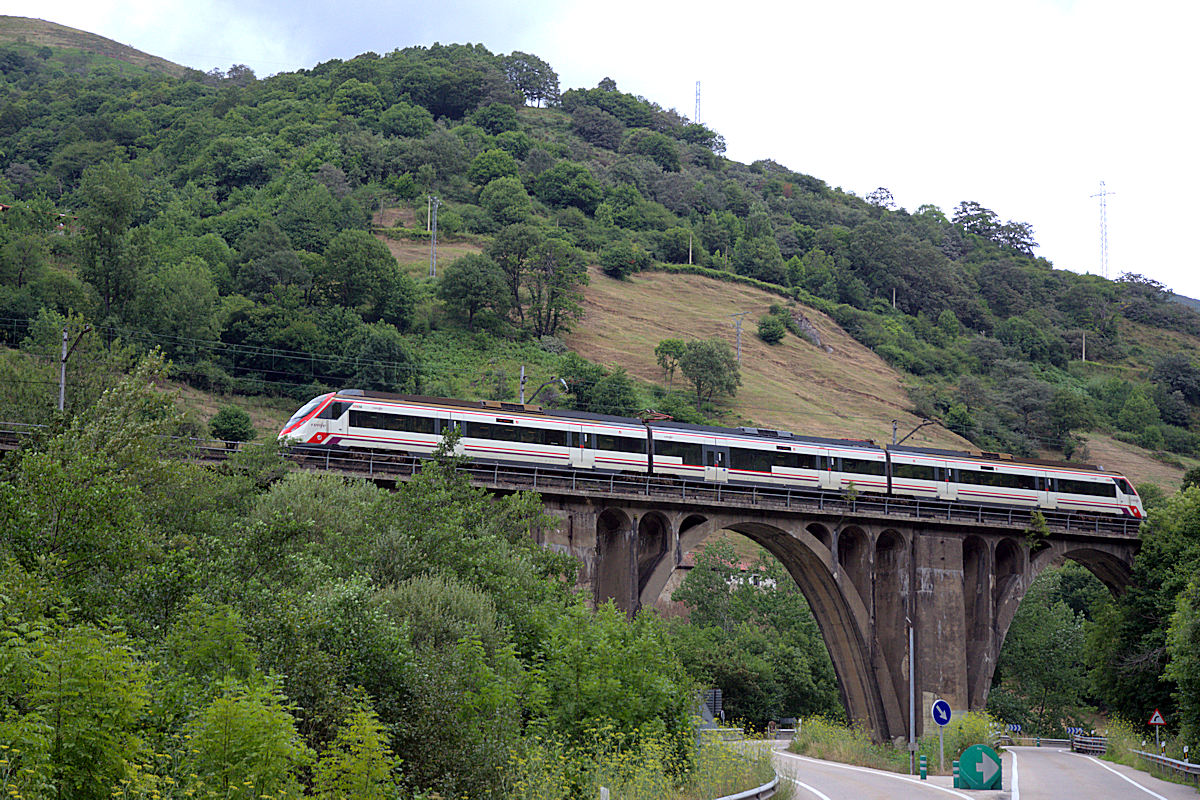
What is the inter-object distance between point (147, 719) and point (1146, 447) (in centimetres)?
12071

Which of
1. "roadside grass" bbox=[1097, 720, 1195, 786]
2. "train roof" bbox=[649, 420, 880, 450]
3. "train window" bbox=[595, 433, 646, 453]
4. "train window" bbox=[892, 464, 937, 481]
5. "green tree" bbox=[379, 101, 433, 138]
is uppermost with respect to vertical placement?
"green tree" bbox=[379, 101, 433, 138]

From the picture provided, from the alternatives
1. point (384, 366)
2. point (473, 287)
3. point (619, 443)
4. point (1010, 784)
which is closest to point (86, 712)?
point (1010, 784)

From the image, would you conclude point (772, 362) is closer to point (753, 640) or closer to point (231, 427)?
point (753, 640)

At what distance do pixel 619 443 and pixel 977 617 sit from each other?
19165mm

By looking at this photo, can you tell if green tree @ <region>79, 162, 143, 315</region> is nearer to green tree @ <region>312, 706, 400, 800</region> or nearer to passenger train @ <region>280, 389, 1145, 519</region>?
passenger train @ <region>280, 389, 1145, 519</region>

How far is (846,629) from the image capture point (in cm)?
4606

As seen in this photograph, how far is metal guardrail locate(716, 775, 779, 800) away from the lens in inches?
684

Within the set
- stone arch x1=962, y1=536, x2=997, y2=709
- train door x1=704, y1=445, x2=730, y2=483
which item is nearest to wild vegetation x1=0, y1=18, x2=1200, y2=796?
stone arch x1=962, y1=536, x2=997, y2=709

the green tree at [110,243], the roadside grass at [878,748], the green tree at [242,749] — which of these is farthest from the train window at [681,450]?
the green tree at [110,243]

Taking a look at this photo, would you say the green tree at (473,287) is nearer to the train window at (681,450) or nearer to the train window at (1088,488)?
the train window at (681,450)

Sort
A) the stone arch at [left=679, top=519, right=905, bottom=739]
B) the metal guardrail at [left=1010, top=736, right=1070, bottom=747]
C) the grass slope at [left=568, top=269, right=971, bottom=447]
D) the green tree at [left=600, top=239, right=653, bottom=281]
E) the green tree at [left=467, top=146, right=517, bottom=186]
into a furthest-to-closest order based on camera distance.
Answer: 1. the green tree at [left=467, top=146, right=517, bottom=186]
2. the green tree at [left=600, top=239, right=653, bottom=281]
3. the grass slope at [left=568, top=269, right=971, bottom=447]
4. the metal guardrail at [left=1010, top=736, right=1070, bottom=747]
5. the stone arch at [left=679, top=519, right=905, bottom=739]

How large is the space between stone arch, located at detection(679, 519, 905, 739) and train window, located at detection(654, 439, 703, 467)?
333 centimetres

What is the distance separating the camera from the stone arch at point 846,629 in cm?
4484

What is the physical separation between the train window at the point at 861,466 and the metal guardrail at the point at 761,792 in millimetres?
27961
